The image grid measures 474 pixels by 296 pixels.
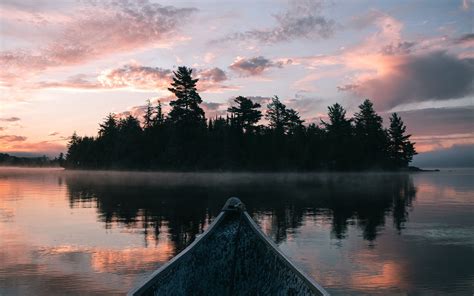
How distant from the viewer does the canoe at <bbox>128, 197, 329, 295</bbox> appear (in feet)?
23.0

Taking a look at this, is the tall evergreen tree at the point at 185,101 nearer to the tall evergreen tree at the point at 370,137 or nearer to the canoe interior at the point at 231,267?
the tall evergreen tree at the point at 370,137

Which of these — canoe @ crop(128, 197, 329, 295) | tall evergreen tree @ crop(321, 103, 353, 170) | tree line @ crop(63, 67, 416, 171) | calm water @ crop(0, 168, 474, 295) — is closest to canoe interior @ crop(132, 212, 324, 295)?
canoe @ crop(128, 197, 329, 295)

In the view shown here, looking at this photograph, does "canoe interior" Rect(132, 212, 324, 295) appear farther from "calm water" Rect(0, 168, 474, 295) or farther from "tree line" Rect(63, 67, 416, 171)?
"tree line" Rect(63, 67, 416, 171)

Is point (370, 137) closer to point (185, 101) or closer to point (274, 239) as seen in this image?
point (185, 101)

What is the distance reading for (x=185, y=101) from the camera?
88.9 m

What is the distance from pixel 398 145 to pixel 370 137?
12966 millimetres

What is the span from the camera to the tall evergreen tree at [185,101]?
87812mm

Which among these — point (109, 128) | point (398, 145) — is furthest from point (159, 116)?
point (398, 145)

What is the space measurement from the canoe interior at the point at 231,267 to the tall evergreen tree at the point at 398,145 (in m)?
115

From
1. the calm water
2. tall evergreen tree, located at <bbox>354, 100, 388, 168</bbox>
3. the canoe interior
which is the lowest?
the calm water

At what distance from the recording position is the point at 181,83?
3460 inches

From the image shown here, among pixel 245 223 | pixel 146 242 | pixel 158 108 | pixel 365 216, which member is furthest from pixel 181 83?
pixel 245 223

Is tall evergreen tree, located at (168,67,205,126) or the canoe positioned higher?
tall evergreen tree, located at (168,67,205,126)

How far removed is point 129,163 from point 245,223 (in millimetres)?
99230
